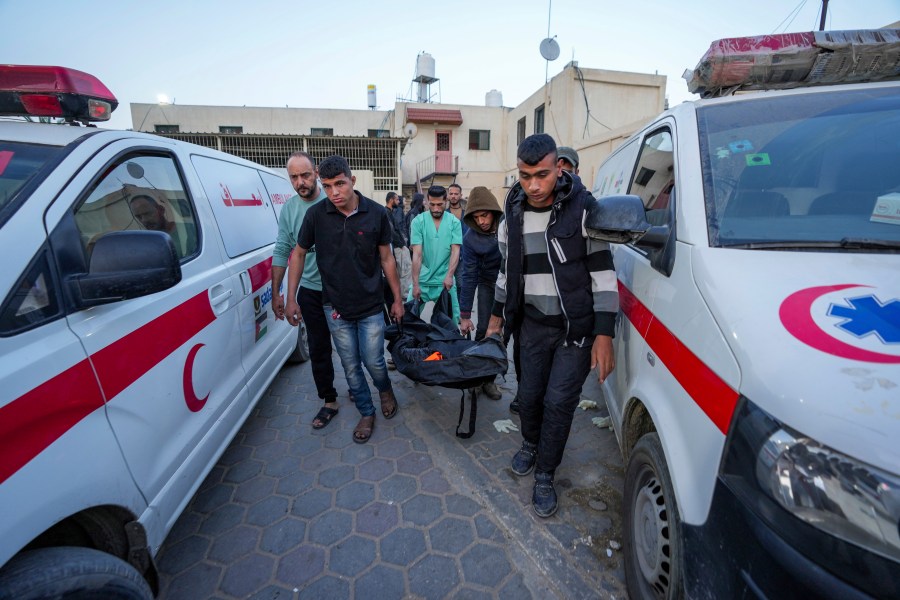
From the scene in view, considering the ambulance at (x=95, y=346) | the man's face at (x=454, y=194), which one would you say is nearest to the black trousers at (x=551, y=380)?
the ambulance at (x=95, y=346)

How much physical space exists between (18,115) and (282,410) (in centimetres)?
248

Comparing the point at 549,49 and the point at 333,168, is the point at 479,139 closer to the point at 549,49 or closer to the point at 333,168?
the point at 549,49

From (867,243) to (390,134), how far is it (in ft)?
81.5

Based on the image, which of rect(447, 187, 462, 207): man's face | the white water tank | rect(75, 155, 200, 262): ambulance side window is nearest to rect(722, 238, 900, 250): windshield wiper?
rect(75, 155, 200, 262): ambulance side window

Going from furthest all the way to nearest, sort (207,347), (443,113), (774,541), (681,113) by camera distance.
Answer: (443,113)
(207,347)
(681,113)
(774,541)

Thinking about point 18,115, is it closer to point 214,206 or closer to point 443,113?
point 214,206

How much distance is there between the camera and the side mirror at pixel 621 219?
1.63m

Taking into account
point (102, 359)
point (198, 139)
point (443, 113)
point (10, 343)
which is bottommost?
point (102, 359)

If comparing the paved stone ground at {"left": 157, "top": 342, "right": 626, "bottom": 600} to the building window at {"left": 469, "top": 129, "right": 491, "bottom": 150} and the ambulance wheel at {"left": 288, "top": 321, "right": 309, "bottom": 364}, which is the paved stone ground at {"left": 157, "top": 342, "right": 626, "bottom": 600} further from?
the building window at {"left": 469, "top": 129, "right": 491, "bottom": 150}

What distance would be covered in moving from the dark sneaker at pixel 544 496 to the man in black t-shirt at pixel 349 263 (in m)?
1.29

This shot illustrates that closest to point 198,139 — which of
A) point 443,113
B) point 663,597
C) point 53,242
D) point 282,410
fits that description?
point 443,113

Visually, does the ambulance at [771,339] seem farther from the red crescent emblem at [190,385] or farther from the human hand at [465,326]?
the red crescent emblem at [190,385]

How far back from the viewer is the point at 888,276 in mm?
1122

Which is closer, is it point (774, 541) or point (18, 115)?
point (774, 541)
